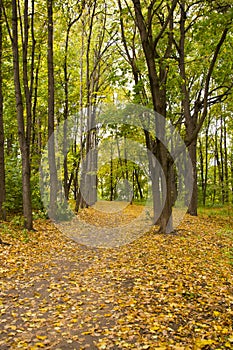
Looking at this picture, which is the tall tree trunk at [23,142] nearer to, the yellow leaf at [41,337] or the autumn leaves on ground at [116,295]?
the autumn leaves on ground at [116,295]

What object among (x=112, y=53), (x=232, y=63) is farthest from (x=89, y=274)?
(x=112, y=53)

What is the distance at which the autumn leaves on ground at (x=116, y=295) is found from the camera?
4.86m

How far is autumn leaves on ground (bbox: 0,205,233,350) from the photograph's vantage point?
191 inches

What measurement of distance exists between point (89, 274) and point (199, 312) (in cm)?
318

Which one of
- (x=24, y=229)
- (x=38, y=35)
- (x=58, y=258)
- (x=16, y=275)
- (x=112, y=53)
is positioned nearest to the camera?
(x=16, y=275)

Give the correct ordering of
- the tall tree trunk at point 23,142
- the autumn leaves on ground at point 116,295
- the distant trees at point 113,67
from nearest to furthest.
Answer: the autumn leaves on ground at point 116,295 < the distant trees at point 113,67 < the tall tree trunk at point 23,142

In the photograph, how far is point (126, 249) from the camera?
433 inches

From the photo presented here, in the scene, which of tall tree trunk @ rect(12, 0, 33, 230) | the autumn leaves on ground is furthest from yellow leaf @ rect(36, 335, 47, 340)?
tall tree trunk @ rect(12, 0, 33, 230)

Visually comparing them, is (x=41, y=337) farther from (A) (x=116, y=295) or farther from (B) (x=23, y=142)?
(B) (x=23, y=142)

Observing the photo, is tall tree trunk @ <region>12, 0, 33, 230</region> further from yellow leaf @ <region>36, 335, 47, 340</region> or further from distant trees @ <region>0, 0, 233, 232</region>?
yellow leaf @ <region>36, 335, 47, 340</region>

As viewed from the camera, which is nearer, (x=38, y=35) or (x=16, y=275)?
(x=16, y=275)

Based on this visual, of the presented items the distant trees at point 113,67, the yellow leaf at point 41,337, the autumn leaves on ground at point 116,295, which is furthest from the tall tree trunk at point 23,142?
the yellow leaf at point 41,337

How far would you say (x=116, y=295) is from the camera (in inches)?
261

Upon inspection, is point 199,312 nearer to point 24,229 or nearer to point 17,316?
point 17,316
